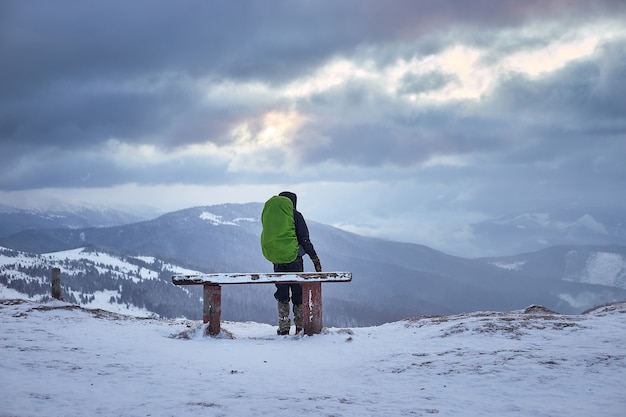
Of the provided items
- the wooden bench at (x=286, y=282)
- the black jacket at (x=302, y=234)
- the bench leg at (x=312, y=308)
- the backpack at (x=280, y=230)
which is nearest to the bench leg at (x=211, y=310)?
the wooden bench at (x=286, y=282)

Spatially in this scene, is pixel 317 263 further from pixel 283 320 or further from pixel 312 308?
pixel 283 320

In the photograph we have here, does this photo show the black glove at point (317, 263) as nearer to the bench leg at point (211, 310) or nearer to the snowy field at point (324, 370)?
the snowy field at point (324, 370)

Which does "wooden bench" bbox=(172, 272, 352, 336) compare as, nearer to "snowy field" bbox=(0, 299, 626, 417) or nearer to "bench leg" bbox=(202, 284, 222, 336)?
"bench leg" bbox=(202, 284, 222, 336)

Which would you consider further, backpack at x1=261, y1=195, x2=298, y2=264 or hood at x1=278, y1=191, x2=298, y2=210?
hood at x1=278, y1=191, x2=298, y2=210

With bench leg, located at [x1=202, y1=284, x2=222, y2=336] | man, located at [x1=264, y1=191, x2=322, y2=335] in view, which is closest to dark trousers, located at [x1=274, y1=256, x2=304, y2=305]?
man, located at [x1=264, y1=191, x2=322, y2=335]

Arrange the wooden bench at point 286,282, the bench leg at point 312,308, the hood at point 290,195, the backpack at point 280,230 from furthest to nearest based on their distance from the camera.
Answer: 1. the hood at point 290,195
2. the backpack at point 280,230
3. the bench leg at point 312,308
4. the wooden bench at point 286,282

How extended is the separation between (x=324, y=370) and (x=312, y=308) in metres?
3.87

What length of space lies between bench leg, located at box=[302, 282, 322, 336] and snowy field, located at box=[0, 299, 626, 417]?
0.26 metres

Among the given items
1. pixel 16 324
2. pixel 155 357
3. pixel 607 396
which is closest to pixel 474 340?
pixel 607 396

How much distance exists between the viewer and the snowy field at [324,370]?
573 cm

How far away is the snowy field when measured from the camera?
5.73 metres

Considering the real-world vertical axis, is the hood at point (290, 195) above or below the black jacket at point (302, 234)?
above

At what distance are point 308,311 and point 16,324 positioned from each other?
650 cm

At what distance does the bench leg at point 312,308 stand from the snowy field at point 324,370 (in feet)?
0.85
